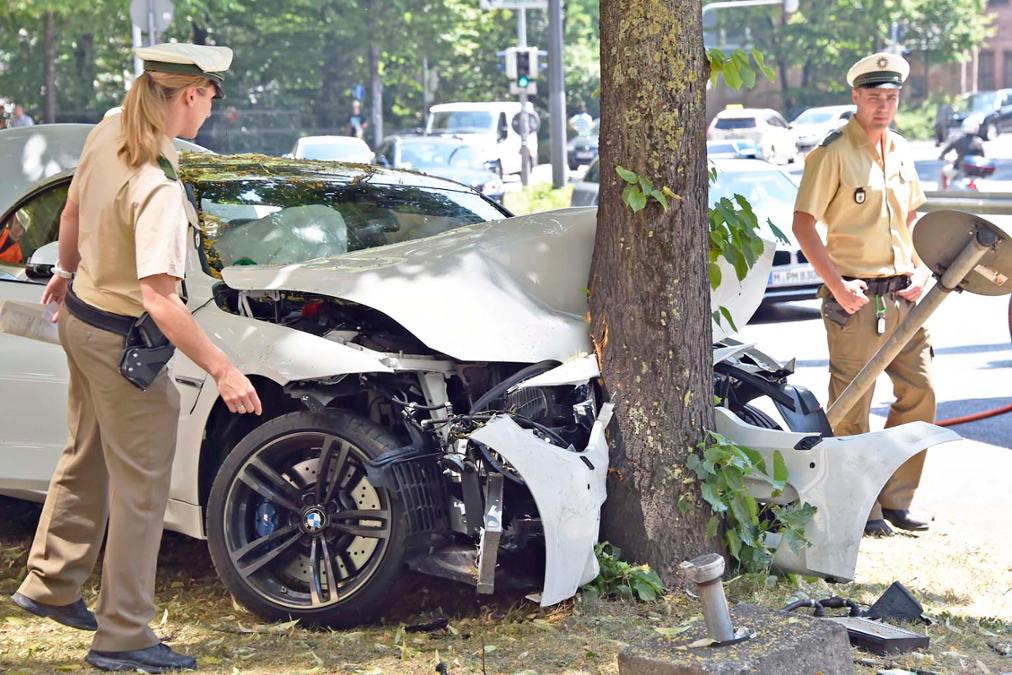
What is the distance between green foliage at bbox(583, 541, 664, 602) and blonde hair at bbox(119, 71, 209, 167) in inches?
79.0

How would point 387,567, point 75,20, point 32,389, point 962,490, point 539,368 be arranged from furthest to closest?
point 75,20, point 962,490, point 32,389, point 539,368, point 387,567

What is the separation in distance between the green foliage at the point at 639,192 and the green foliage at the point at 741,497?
0.85 meters

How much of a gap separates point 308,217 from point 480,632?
204cm

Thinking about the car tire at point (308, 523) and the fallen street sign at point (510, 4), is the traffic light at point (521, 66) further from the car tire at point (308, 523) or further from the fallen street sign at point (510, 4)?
the car tire at point (308, 523)

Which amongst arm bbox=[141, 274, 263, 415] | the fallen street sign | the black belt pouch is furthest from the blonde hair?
the fallen street sign

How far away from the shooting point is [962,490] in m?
7.09

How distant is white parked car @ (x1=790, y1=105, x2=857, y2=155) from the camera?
44.2 metres

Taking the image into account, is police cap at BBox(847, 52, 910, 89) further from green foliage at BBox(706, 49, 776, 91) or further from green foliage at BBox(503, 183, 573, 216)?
green foliage at BBox(503, 183, 573, 216)

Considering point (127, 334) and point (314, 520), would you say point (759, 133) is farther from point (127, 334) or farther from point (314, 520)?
point (127, 334)

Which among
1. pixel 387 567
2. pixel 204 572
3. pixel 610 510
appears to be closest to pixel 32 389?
pixel 204 572

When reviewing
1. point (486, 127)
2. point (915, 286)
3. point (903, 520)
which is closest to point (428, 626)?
point (903, 520)

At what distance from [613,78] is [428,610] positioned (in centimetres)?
199

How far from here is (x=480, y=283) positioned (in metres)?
5.05

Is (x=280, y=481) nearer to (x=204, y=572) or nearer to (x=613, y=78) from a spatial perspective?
(x=204, y=572)
